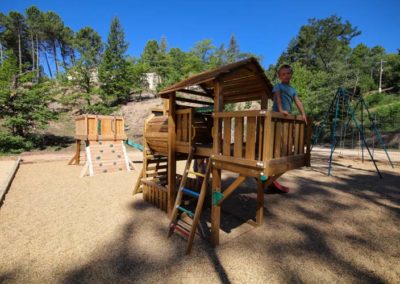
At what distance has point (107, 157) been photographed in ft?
29.3

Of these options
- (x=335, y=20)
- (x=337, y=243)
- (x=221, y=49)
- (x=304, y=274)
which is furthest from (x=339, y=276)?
(x=335, y=20)

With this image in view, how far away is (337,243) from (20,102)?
1747 cm

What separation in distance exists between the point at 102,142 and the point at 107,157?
73cm

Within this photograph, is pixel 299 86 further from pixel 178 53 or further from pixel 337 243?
pixel 337 243

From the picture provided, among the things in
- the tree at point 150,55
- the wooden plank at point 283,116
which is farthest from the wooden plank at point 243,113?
the tree at point 150,55

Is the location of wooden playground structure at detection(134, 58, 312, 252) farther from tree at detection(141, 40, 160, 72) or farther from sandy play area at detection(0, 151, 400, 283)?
tree at detection(141, 40, 160, 72)

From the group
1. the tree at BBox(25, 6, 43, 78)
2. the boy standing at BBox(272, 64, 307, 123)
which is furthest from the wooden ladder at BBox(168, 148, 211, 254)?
the tree at BBox(25, 6, 43, 78)

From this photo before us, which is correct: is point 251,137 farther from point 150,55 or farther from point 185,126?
point 150,55

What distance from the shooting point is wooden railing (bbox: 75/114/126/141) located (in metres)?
8.75

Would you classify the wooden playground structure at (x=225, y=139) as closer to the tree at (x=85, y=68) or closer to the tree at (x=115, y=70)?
the tree at (x=85, y=68)

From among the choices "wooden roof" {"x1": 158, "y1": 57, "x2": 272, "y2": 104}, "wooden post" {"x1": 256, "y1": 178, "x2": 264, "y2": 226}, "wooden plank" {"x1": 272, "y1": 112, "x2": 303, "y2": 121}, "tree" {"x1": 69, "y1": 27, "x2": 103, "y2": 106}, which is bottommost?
"wooden post" {"x1": 256, "y1": 178, "x2": 264, "y2": 226}

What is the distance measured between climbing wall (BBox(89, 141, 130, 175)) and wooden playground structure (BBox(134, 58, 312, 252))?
416 centimetres

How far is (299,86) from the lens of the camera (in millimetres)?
34500

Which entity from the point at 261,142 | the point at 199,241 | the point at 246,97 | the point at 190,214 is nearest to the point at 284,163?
the point at 261,142
